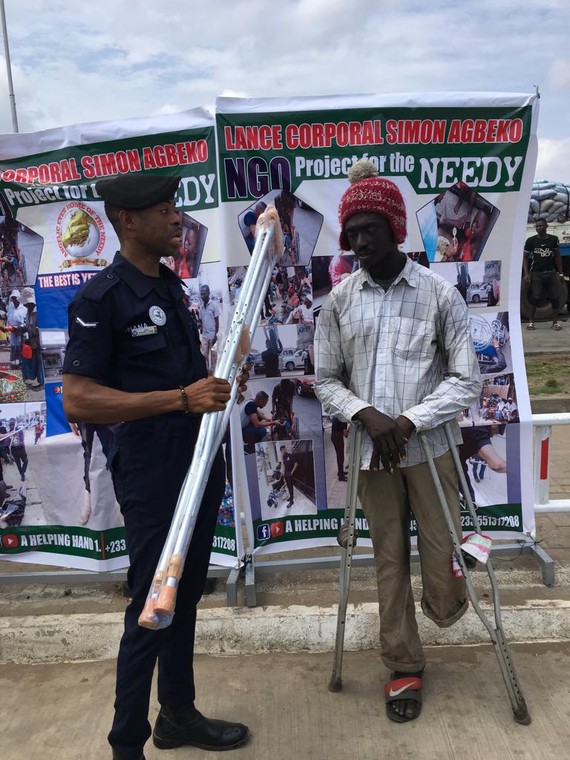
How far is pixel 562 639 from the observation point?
Answer: 3023 mm

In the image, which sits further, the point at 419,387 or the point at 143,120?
the point at 143,120

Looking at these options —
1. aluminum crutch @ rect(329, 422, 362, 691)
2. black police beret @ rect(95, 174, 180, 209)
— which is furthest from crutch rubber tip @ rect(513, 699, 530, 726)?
black police beret @ rect(95, 174, 180, 209)

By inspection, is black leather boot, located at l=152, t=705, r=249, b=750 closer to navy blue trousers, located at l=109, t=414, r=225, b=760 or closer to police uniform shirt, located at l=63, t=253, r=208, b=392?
navy blue trousers, located at l=109, t=414, r=225, b=760

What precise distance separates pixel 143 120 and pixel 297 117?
760 mm

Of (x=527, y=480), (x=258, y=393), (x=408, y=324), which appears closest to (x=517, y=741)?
(x=527, y=480)

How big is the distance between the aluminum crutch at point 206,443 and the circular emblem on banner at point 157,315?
0.77 ft

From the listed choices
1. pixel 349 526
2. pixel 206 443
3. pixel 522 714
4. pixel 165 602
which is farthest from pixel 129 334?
pixel 522 714

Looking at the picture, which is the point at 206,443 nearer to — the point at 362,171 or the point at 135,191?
the point at 135,191

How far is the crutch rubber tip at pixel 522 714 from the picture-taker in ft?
7.95

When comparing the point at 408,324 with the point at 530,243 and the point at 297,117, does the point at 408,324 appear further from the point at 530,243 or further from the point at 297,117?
the point at 530,243

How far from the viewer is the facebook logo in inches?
131

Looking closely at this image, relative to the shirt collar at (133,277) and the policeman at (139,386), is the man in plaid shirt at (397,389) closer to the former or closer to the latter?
the policeman at (139,386)

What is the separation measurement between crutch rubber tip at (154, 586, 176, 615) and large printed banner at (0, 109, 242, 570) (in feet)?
5.46

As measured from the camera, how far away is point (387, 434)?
7.36 ft
